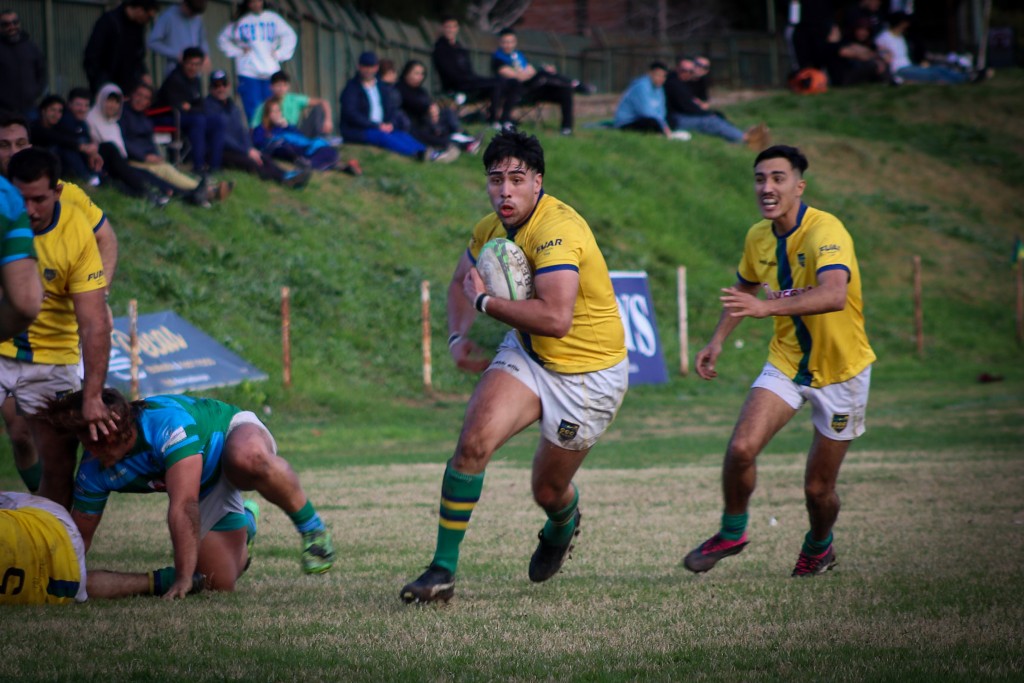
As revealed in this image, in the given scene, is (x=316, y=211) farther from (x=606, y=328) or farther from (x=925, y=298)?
(x=606, y=328)

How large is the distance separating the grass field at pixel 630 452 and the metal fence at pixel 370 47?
7.66 feet

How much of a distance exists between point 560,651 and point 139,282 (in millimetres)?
13680

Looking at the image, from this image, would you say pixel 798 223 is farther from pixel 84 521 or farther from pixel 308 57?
pixel 308 57

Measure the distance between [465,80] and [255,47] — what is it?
5.74 m

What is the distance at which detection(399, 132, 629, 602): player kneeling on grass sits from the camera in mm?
6125

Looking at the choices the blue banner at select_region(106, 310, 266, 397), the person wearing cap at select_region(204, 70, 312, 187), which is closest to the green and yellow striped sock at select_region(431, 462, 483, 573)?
the blue banner at select_region(106, 310, 266, 397)

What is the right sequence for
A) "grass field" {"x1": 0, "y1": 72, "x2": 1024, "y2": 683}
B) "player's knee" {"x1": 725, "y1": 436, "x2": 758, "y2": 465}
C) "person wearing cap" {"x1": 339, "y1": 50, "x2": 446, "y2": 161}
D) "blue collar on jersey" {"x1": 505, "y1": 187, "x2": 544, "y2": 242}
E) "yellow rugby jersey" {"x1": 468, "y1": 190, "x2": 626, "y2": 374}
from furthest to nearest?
"person wearing cap" {"x1": 339, "y1": 50, "x2": 446, "y2": 161}
"player's knee" {"x1": 725, "y1": 436, "x2": 758, "y2": 465}
"blue collar on jersey" {"x1": 505, "y1": 187, "x2": 544, "y2": 242}
"yellow rugby jersey" {"x1": 468, "y1": 190, "x2": 626, "y2": 374}
"grass field" {"x1": 0, "y1": 72, "x2": 1024, "y2": 683}

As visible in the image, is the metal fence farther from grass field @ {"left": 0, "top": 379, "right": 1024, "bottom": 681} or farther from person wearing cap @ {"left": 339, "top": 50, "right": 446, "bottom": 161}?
grass field @ {"left": 0, "top": 379, "right": 1024, "bottom": 681}

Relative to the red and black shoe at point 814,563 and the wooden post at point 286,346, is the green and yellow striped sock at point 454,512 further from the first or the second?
the wooden post at point 286,346

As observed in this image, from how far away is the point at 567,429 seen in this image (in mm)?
6430

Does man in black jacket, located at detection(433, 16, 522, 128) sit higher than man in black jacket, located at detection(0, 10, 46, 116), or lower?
higher

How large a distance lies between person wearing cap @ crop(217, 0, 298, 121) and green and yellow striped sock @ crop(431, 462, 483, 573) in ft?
50.3

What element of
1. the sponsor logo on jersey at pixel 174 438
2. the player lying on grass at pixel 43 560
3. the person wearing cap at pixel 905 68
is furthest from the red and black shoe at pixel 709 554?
the person wearing cap at pixel 905 68

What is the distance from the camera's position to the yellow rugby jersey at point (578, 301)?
20.8 feet
